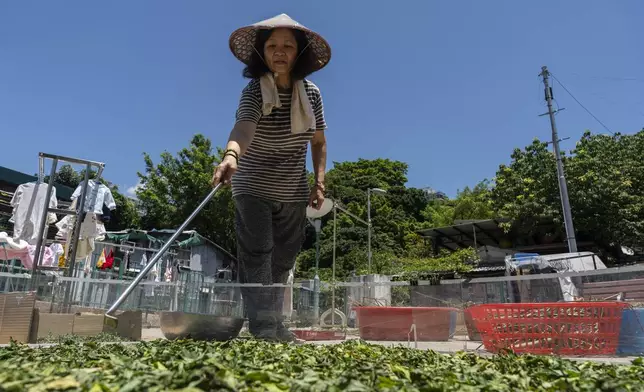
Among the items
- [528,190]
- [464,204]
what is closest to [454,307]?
[528,190]

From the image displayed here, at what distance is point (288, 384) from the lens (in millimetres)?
1059

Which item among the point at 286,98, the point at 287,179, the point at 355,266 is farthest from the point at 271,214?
the point at 355,266

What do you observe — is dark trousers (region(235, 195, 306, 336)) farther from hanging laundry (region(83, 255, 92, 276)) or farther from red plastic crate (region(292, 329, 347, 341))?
hanging laundry (region(83, 255, 92, 276))

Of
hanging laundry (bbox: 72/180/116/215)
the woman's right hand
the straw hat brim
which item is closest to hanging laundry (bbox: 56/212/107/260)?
hanging laundry (bbox: 72/180/116/215)

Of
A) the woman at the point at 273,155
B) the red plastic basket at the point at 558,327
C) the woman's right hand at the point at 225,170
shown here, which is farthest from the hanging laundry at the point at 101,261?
the red plastic basket at the point at 558,327

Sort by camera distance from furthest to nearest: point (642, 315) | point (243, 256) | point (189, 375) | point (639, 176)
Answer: point (639, 176), point (243, 256), point (642, 315), point (189, 375)

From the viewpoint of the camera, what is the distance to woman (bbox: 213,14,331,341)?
9.36ft

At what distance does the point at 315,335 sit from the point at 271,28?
2278mm

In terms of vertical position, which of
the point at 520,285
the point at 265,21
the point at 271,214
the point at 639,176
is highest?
the point at 639,176

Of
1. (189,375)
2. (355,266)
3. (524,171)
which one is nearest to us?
(189,375)

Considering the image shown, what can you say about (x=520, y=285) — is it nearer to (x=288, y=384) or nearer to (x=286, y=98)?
(x=286, y=98)

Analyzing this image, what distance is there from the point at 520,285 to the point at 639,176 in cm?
1926

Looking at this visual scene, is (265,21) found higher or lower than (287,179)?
higher

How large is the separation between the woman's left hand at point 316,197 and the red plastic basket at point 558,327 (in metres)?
1.37
